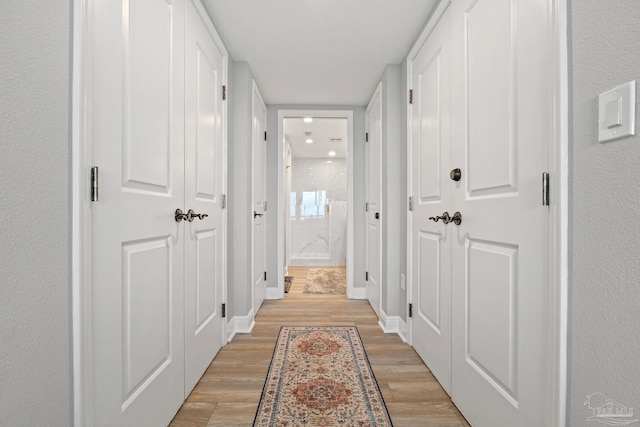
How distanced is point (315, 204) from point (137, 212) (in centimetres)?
578

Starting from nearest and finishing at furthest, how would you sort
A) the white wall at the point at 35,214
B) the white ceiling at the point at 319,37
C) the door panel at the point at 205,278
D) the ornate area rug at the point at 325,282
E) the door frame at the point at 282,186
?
1. the white wall at the point at 35,214
2. the door panel at the point at 205,278
3. the white ceiling at the point at 319,37
4. the door frame at the point at 282,186
5. the ornate area rug at the point at 325,282

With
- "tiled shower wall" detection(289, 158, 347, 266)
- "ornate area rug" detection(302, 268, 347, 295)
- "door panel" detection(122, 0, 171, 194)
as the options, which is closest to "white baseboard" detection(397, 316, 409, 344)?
"ornate area rug" detection(302, 268, 347, 295)

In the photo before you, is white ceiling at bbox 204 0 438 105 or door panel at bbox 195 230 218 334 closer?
door panel at bbox 195 230 218 334

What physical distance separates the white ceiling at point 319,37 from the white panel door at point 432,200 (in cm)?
24

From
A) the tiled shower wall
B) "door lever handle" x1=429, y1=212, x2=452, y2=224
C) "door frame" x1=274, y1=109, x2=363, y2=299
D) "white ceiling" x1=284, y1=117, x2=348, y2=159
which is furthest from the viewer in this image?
the tiled shower wall

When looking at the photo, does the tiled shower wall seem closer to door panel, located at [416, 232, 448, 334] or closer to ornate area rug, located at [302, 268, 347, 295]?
ornate area rug, located at [302, 268, 347, 295]

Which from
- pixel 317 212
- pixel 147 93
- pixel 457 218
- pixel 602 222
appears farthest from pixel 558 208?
pixel 317 212

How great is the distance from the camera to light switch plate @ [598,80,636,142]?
706 millimetres

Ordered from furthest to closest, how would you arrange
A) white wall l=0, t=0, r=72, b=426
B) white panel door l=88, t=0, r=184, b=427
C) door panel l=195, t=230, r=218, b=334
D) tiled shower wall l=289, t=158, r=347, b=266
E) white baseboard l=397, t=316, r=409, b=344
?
tiled shower wall l=289, t=158, r=347, b=266 → white baseboard l=397, t=316, r=409, b=344 → door panel l=195, t=230, r=218, b=334 → white panel door l=88, t=0, r=184, b=427 → white wall l=0, t=0, r=72, b=426

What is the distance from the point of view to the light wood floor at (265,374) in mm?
1564

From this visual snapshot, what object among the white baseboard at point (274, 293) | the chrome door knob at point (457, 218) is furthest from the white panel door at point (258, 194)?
the chrome door knob at point (457, 218)

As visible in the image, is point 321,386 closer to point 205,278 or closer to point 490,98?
point 205,278

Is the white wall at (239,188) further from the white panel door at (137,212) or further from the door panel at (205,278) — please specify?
the white panel door at (137,212)

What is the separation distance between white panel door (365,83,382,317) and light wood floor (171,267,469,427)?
1.17 ft
